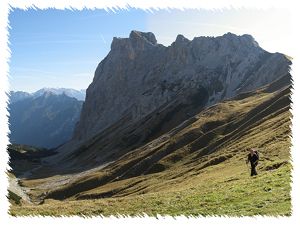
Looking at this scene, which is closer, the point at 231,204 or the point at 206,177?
the point at 231,204

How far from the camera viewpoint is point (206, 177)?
184 ft

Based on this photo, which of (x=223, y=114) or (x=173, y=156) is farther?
(x=223, y=114)

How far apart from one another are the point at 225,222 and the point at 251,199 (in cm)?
1469

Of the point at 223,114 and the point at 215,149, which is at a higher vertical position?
the point at 223,114

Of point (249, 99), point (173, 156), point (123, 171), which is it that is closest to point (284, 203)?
point (173, 156)

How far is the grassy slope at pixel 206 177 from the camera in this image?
26.4 meters

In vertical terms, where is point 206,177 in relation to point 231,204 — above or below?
below

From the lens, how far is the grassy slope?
26.4 meters

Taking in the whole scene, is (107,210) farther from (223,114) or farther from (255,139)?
(223,114)

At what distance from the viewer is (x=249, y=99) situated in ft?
524

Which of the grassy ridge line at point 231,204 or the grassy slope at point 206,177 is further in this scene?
the grassy slope at point 206,177

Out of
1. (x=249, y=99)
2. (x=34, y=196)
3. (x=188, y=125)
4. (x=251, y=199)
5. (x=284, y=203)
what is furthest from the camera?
(x=249, y=99)

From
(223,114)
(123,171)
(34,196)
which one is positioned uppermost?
(223,114)

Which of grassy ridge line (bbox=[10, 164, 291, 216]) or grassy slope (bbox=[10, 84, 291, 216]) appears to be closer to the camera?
grassy ridge line (bbox=[10, 164, 291, 216])
